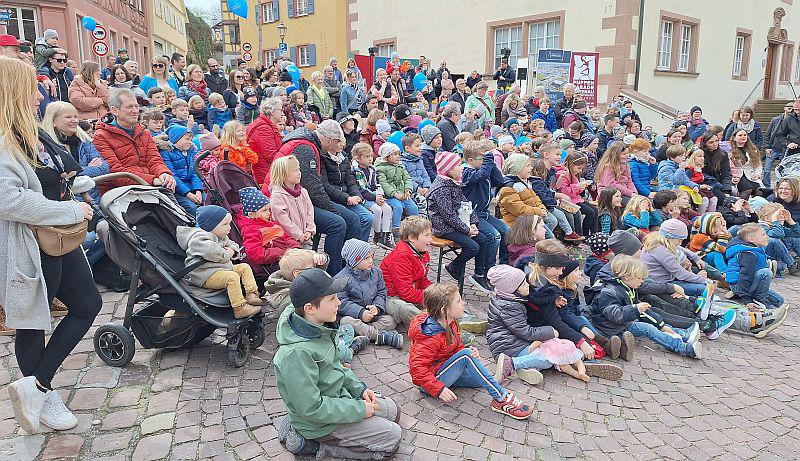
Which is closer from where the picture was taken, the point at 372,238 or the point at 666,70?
the point at 372,238

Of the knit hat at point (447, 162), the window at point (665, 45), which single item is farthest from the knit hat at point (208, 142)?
the window at point (665, 45)

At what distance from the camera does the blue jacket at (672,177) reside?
9.48m

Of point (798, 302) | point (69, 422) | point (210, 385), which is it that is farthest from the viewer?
point (798, 302)

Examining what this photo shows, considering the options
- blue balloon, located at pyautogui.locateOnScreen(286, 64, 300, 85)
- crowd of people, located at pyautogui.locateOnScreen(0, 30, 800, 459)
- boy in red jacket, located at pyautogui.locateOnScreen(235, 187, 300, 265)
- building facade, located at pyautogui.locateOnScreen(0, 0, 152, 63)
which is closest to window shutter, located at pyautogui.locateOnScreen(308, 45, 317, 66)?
building facade, located at pyautogui.locateOnScreen(0, 0, 152, 63)

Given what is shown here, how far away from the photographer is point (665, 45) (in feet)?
65.3

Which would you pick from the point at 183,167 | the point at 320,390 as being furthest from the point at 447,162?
the point at 320,390

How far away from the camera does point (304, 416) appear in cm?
332

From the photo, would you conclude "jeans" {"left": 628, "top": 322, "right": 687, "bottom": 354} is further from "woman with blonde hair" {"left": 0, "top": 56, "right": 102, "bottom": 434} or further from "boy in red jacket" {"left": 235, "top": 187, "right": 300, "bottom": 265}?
"woman with blonde hair" {"left": 0, "top": 56, "right": 102, "bottom": 434}

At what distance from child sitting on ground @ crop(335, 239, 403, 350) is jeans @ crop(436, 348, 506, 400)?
0.97m

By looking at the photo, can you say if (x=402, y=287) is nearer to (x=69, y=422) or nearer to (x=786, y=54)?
(x=69, y=422)

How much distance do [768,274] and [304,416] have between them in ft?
19.4

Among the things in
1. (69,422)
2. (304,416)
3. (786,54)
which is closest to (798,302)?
(304,416)

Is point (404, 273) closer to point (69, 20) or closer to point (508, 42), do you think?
point (508, 42)

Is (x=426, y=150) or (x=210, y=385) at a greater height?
(x=426, y=150)
